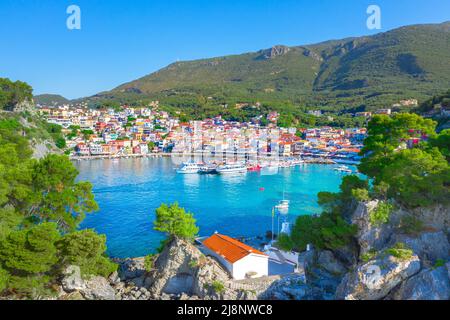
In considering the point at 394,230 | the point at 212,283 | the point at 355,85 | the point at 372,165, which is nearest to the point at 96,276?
the point at 212,283

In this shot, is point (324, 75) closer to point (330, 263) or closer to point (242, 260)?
point (330, 263)

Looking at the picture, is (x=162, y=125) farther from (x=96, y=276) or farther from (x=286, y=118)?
(x=96, y=276)

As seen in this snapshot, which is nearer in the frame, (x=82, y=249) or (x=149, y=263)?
(x=82, y=249)

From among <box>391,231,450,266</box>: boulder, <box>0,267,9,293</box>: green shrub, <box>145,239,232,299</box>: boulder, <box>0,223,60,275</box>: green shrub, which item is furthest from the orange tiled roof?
<box>0,267,9,293</box>: green shrub

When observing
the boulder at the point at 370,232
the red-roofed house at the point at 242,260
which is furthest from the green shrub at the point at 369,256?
the red-roofed house at the point at 242,260

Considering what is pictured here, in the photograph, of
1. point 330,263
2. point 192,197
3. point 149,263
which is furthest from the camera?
point 192,197

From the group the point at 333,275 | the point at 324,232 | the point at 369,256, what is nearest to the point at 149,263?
the point at 324,232

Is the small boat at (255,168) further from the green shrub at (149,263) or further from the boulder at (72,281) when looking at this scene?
the boulder at (72,281)
